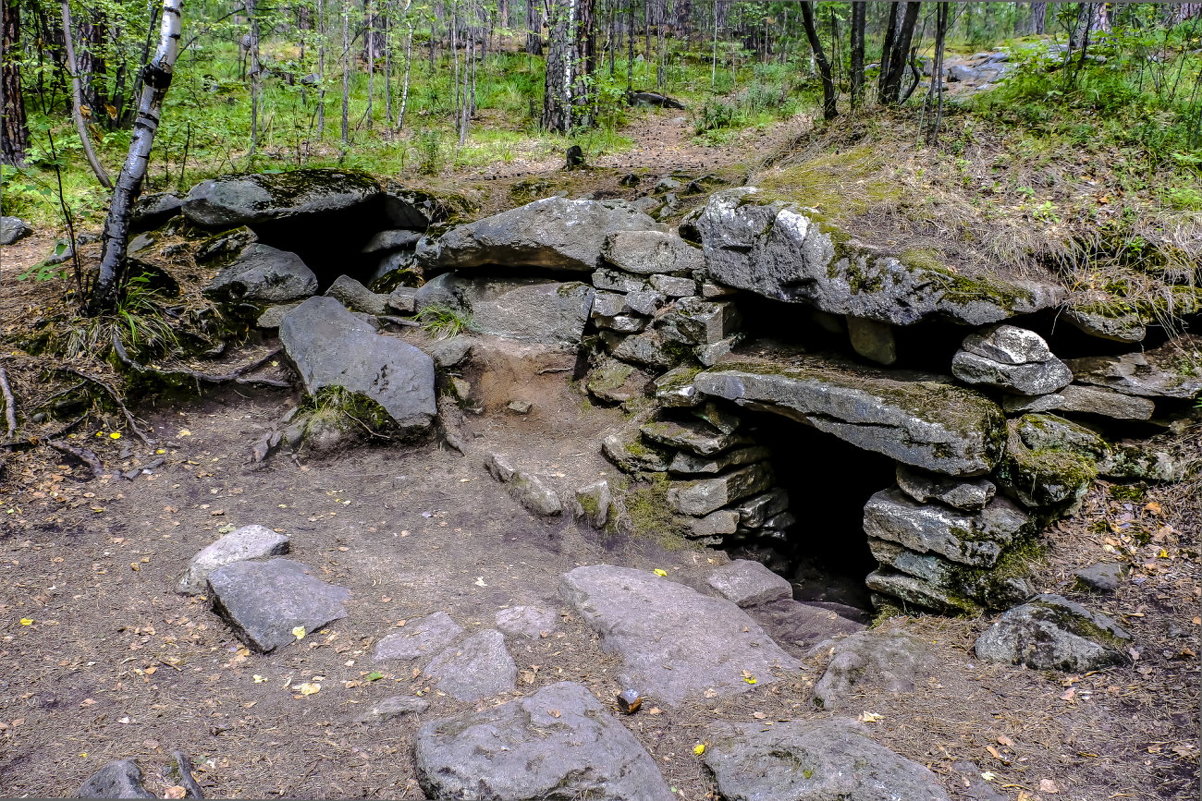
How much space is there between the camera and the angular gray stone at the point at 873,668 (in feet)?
12.8

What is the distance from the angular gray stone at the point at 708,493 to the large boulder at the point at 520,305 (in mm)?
2172

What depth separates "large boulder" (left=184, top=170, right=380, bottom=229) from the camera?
7.91 meters

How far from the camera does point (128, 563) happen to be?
4.74m

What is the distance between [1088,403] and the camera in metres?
5.13

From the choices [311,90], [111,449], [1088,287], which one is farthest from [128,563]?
[311,90]

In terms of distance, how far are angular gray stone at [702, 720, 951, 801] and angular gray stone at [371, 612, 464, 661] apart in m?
1.62

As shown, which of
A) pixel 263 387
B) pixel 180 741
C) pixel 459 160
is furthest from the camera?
pixel 459 160

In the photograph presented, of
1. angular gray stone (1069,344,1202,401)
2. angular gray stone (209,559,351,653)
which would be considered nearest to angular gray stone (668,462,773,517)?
angular gray stone (1069,344,1202,401)

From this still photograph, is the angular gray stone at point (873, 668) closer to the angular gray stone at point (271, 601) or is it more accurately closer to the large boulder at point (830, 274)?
the large boulder at point (830, 274)

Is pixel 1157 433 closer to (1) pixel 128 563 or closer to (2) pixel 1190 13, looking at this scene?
(1) pixel 128 563

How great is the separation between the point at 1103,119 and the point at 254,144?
1100 cm

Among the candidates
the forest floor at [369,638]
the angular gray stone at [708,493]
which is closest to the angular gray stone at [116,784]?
the forest floor at [369,638]

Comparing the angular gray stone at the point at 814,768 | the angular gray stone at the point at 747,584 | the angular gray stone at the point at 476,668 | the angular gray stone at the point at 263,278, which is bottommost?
the angular gray stone at the point at 747,584

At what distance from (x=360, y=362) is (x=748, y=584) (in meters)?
4.14
